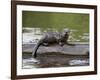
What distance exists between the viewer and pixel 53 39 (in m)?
2.05

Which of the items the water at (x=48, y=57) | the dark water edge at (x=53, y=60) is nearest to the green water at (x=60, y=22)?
the water at (x=48, y=57)

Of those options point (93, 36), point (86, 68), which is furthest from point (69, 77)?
point (93, 36)

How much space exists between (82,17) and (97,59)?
535 mm

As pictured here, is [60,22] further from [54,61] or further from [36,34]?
[54,61]

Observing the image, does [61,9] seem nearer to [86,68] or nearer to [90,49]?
[90,49]

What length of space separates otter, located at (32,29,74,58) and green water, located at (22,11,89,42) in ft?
0.17

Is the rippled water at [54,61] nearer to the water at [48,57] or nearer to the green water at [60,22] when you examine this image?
the water at [48,57]

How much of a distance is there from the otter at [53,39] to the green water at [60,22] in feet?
0.17

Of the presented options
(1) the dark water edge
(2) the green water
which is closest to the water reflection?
(2) the green water

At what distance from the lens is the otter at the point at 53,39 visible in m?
2.01

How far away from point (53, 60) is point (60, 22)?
0.43 metres

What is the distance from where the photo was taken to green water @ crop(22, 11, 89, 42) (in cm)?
198

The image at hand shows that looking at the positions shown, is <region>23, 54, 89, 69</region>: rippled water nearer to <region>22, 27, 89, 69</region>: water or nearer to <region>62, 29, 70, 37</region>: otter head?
<region>22, 27, 89, 69</region>: water

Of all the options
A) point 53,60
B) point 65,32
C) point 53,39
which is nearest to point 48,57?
point 53,60
